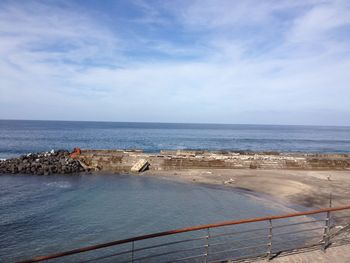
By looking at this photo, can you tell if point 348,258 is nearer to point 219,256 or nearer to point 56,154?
point 219,256

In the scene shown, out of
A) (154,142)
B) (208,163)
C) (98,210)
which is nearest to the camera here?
(98,210)

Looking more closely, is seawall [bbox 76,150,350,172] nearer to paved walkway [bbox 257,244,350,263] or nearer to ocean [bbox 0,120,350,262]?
ocean [bbox 0,120,350,262]

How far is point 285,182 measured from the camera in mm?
26281

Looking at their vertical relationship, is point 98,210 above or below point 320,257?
below

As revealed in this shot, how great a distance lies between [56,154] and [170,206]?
26676 mm

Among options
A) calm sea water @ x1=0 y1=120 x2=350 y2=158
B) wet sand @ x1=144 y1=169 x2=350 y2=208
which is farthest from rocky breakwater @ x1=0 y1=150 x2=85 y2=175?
calm sea water @ x1=0 y1=120 x2=350 y2=158

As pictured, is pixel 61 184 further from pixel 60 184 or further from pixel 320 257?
pixel 320 257

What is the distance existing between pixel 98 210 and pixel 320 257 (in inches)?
561

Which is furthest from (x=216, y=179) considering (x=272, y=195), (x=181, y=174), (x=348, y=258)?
(x=348, y=258)

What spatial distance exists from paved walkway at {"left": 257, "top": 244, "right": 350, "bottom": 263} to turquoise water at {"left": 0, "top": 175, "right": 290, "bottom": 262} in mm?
8517

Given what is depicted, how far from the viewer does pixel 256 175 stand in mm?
30219

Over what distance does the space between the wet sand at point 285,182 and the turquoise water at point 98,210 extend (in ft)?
7.47

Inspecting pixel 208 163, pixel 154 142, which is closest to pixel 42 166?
pixel 208 163

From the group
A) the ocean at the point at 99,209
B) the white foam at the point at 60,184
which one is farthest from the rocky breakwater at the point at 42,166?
the white foam at the point at 60,184
